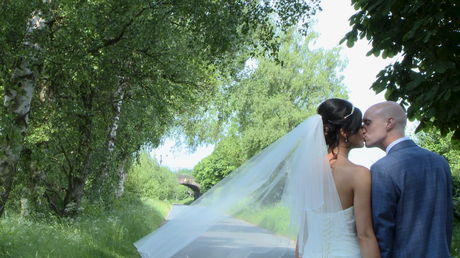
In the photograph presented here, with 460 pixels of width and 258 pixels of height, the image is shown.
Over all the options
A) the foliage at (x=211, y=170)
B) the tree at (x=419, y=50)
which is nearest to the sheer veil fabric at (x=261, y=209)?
the tree at (x=419, y=50)

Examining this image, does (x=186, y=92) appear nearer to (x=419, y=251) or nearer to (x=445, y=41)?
(x=445, y=41)

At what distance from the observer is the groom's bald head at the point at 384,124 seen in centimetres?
308

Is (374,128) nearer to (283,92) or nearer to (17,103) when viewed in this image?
(17,103)

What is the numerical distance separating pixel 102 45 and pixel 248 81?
19115 millimetres

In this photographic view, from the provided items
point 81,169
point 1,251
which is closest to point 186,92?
point 81,169

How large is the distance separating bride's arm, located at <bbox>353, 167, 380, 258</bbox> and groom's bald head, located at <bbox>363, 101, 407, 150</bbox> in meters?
0.23

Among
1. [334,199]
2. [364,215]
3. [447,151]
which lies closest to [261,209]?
[334,199]

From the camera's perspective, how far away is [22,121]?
26.5 ft

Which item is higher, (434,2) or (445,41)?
(434,2)

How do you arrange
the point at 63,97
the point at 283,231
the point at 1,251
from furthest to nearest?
the point at 63,97
the point at 1,251
the point at 283,231

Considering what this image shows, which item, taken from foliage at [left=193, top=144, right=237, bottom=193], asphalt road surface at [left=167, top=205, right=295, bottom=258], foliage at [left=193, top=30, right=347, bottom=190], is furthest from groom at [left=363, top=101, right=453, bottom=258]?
foliage at [left=193, top=144, right=237, bottom=193]

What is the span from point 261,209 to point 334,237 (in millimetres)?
730

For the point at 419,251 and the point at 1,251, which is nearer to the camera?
the point at 419,251

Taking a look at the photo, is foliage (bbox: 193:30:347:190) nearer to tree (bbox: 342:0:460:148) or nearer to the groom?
tree (bbox: 342:0:460:148)
